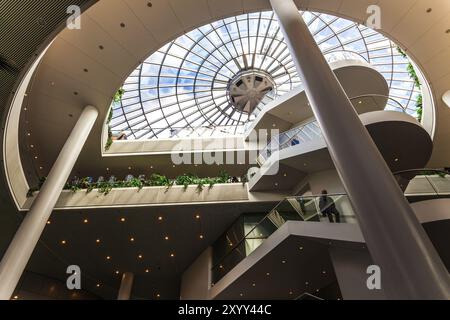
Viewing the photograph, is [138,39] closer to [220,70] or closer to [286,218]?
[220,70]

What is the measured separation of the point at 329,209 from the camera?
9633 mm

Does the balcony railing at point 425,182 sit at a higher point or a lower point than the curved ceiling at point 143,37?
lower

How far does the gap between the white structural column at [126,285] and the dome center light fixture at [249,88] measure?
52.4 ft

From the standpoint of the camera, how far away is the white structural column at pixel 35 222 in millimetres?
8416

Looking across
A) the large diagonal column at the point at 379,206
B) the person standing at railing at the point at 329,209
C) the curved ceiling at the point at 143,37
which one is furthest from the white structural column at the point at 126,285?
the large diagonal column at the point at 379,206

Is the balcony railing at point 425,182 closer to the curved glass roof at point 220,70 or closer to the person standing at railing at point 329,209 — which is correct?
the person standing at railing at point 329,209

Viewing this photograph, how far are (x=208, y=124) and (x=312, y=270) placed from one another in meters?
17.3

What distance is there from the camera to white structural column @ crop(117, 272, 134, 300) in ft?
54.7

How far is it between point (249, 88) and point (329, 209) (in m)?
15.9

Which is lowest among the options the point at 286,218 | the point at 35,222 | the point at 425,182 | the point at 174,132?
the point at 35,222

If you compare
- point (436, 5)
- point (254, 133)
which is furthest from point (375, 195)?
point (254, 133)

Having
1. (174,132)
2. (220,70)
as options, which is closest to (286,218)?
(220,70)

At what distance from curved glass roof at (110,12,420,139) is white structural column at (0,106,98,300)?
28.2 feet
